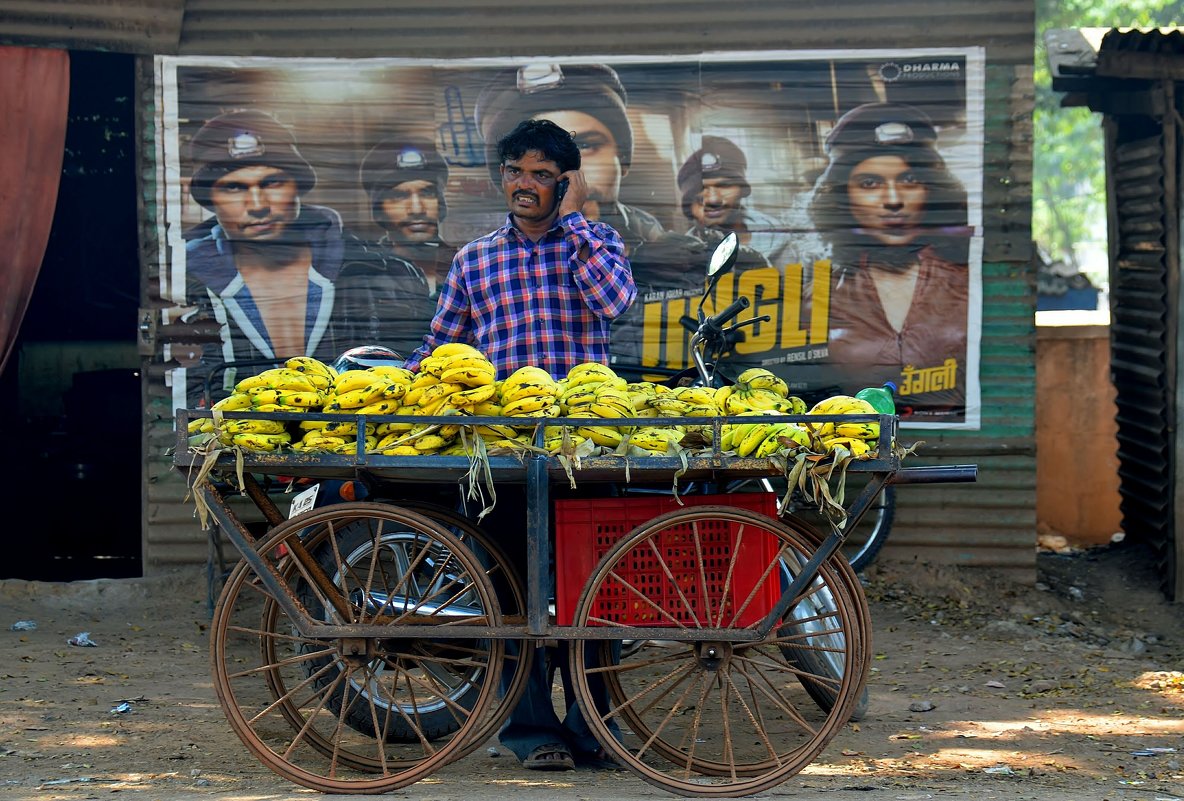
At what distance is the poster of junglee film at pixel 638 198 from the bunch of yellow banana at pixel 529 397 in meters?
2.81

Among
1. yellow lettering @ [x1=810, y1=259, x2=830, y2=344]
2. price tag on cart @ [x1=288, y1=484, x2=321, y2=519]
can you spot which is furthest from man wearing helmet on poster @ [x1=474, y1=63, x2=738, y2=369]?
price tag on cart @ [x1=288, y1=484, x2=321, y2=519]

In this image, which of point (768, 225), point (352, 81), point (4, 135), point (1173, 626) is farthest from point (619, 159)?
point (1173, 626)

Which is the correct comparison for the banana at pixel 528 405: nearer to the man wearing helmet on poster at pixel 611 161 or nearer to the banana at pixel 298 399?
the banana at pixel 298 399

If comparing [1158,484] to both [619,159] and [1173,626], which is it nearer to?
[1173,626]

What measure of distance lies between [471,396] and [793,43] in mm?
3764

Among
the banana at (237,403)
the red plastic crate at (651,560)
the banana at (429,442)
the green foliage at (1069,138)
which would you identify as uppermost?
the green foliage at (1069,138)

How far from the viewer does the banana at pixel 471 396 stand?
3.88 metres

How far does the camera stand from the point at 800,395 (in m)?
6.85

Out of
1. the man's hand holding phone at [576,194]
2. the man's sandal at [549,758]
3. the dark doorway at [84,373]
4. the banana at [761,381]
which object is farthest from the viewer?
the dark doorway at [84,373]

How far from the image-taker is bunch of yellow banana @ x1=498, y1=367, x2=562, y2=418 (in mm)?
3881

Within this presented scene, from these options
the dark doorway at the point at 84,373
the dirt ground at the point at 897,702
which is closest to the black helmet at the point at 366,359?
the dirt ground at the point at 897,702

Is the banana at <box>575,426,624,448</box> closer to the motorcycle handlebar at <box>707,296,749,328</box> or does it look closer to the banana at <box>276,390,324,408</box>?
the banana at <box>276,390,324,408</box>

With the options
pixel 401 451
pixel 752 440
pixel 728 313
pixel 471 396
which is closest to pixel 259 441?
pixel 401 451

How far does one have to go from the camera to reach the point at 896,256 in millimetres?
6816
